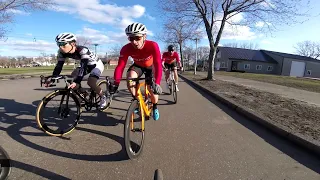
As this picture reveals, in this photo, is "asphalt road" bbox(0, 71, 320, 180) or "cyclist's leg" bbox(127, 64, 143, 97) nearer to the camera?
"asphalt road" bbox(0, 71, 320, 180)

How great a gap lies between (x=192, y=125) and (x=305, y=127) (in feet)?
7.82

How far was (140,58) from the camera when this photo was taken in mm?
4168

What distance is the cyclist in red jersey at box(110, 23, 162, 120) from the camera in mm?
3544

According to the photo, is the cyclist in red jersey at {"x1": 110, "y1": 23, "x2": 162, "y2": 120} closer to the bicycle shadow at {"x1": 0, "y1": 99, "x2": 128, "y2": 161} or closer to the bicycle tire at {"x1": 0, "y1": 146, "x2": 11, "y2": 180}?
the bicycle shadow at {"x1": 0, "y1": 99, "x2": 128, "y2": 161}

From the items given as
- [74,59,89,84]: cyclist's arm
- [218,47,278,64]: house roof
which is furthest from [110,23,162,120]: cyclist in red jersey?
[218,47,278,64]: house roof

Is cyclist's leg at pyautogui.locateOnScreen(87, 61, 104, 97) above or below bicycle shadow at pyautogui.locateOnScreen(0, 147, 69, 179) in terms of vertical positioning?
above

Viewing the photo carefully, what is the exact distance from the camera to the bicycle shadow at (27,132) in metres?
3.14

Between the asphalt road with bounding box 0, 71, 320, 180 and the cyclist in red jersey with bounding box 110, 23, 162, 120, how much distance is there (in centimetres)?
92

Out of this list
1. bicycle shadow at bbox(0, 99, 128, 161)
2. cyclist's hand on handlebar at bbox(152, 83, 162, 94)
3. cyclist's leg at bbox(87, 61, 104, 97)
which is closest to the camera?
bicycle shadow at bbox(0, 99, 128, 161)

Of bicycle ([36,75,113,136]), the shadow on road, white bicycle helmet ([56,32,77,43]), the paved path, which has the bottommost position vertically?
the paved path

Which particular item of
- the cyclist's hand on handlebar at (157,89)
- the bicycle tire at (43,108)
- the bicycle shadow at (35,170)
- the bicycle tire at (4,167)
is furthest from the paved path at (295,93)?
the bicycle tire at (4,167)

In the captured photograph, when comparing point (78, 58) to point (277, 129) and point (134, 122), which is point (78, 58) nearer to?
point (134, 122)

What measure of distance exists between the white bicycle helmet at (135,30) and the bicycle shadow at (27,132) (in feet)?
6.22

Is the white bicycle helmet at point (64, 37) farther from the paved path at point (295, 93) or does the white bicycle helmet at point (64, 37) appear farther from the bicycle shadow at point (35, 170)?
the paved path at point (295, 93)
